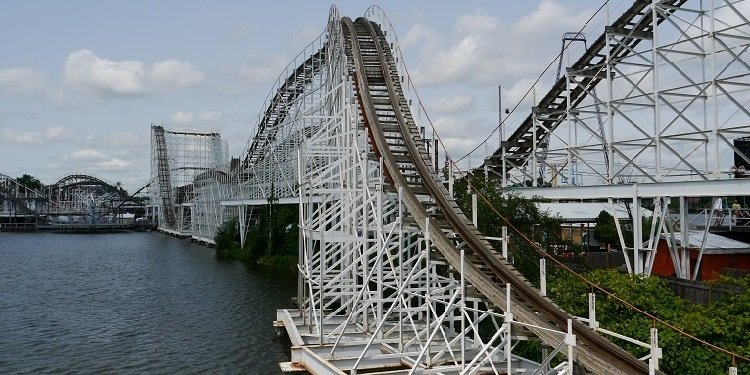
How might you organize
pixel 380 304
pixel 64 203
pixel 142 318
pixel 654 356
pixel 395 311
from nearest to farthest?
pixel 654 356 → pixel 380 304 → pixel 395 311 → pixel 142 318 → pixel 64 203

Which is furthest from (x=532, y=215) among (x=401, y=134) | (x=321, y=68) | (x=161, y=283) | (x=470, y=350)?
(x=161, y=283)

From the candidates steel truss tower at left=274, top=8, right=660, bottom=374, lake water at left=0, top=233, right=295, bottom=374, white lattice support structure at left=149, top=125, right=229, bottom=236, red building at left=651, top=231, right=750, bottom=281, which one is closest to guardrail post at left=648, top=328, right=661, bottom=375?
steel truss tower at left=274, top=8, right=660, bottom=374

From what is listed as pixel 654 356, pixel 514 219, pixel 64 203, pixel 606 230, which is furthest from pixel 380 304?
pixel 64 203

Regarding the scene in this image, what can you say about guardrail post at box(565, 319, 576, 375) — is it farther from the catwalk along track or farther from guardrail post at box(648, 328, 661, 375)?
guardrail post at box(648, 328, 661, 375)

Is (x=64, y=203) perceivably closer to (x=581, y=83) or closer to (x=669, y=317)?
(x=581, y=83)

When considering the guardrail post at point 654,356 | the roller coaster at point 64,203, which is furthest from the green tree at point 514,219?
the roller coaster at point 64,203

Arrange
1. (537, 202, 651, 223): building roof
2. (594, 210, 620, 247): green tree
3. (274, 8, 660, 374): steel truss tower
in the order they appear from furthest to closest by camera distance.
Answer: (537, 202, 651, 223): building roof < (594, 210, 620, 247): green tree < (274, 8, 660, 374): steel truss tower

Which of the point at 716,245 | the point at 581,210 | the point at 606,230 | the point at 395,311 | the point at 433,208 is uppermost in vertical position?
the point at 433,208
